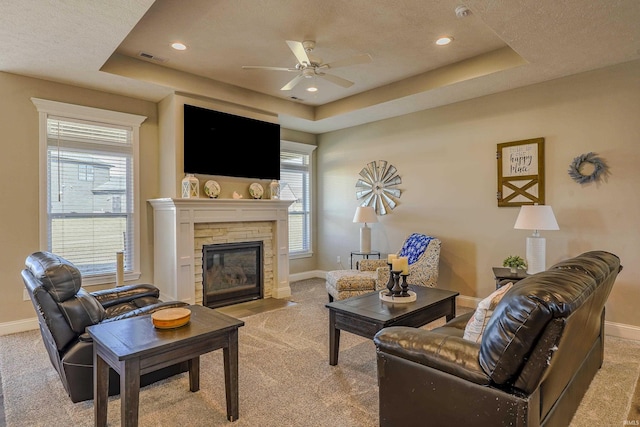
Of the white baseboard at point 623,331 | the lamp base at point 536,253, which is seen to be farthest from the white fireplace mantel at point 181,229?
the white baseboard at point 623,331

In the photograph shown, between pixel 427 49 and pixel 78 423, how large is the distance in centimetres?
437

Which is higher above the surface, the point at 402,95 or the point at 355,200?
the point at 402,95

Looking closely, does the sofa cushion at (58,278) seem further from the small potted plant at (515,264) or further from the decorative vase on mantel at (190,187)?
the small potted plant at (515,264)

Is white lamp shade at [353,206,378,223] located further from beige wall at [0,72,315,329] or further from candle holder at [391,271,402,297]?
beige wall at [0,72,315,329]

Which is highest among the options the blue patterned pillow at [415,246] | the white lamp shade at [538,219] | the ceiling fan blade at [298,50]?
the ceiling fan blade at [298,50]

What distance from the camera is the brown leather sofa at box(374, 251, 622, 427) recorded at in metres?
1.42

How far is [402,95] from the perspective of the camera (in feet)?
15.8

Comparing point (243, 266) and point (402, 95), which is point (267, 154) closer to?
point (243, 266)

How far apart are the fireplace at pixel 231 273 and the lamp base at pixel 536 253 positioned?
355 centimetres

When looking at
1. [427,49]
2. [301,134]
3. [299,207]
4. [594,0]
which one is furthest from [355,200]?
[594,0]

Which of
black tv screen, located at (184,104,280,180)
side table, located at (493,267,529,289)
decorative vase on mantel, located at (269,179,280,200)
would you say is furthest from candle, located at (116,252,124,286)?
side table, located at (493,267,529,289)

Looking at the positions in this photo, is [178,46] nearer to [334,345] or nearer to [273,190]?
[273,190]

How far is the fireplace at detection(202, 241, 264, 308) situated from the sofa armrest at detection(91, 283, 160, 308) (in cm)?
149

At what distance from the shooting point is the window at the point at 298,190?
21.7 ft
